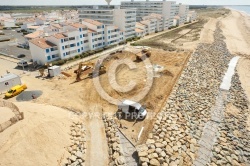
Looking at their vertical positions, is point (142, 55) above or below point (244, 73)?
above

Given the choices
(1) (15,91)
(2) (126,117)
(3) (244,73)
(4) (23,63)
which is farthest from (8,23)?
(3) (244,73)

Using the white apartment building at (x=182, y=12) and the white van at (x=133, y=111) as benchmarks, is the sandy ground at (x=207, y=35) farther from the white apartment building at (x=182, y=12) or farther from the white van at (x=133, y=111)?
the white van at (x=133, y=111)

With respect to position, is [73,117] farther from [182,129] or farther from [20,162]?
[182,129]

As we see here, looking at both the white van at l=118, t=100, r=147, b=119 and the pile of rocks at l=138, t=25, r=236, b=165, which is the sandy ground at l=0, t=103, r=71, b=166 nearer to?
the white van at l=118, t=100, r=147, b=119

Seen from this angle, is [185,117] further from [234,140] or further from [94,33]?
[94,33]

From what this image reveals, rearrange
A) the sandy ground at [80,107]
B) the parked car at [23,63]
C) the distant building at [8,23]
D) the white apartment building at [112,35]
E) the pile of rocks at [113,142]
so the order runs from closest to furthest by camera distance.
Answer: the sandy ground at [80,107], the pile of rocks at [113,142], the parked car at [23,63], the white apartment building at [112,35], the distant building at [8,23]

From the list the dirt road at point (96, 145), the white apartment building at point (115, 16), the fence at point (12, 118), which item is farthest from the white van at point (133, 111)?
the white apartment building at point (115, 16)

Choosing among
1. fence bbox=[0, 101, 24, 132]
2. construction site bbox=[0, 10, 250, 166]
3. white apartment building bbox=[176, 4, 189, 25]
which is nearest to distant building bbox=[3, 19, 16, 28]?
construction site bbox=[0, 10, 250, 166]
